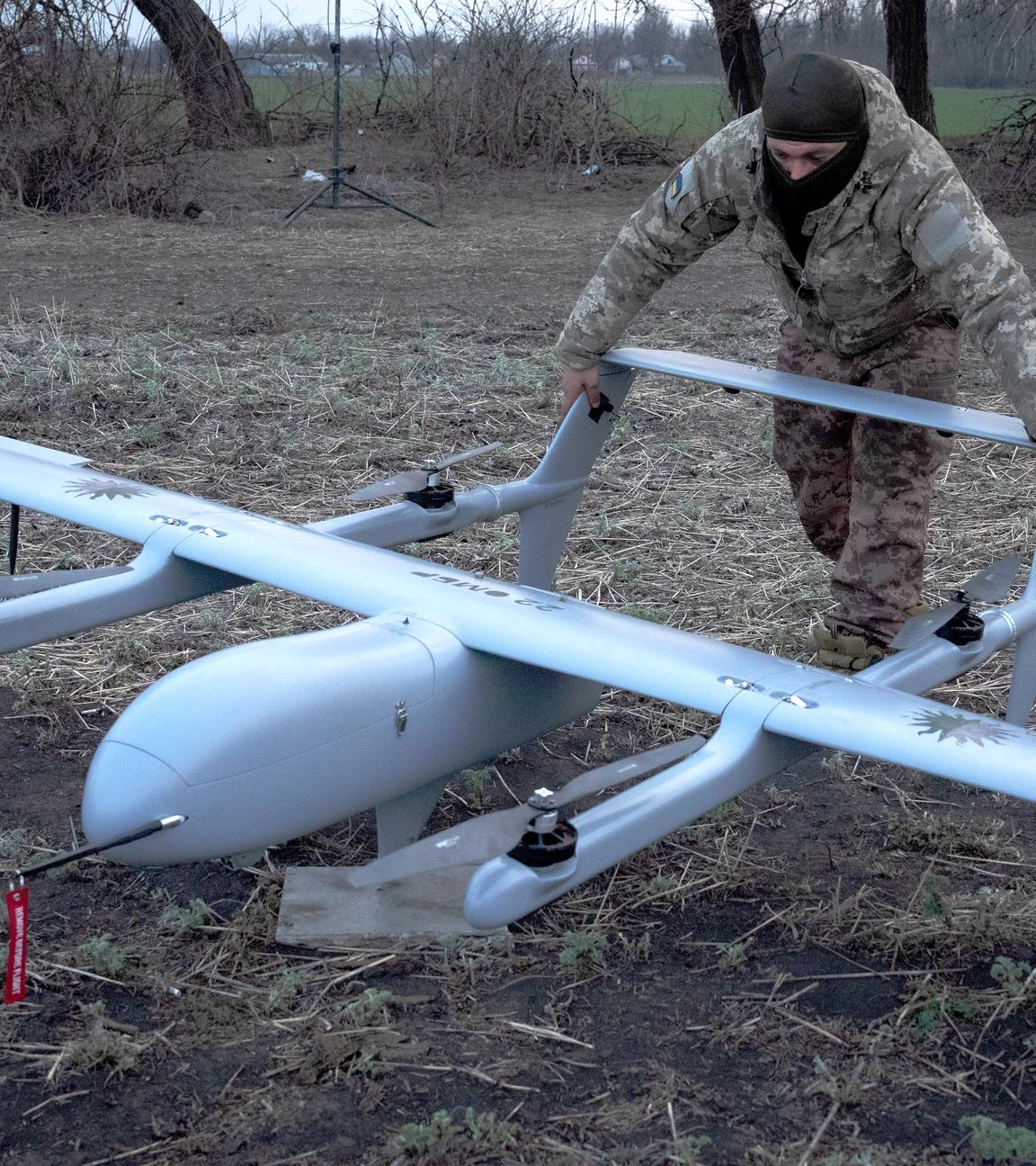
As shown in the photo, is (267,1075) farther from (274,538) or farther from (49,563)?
(49,563)

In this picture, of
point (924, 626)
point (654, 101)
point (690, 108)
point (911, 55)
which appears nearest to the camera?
point (924, 626)

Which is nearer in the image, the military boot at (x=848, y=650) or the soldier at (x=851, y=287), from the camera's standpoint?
the soldier at (x=851, y=287)

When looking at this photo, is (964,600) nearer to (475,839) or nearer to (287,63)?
(475,839)

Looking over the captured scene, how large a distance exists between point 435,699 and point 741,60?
15.8 metres

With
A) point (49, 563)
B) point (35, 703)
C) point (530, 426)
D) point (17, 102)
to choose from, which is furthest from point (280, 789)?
point (17, 102)

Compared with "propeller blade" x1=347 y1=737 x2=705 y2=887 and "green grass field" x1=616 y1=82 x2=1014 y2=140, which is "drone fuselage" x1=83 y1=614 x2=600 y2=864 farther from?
"green grass field" x1=616 y1=82 x2=1014 y2=140

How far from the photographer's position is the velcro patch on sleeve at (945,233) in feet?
12.0

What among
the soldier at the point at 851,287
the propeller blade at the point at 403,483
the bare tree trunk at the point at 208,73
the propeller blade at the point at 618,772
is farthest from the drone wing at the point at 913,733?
the bare tree trunk at the point at 208,73

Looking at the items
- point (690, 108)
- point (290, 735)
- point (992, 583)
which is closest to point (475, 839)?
point (290, 735)

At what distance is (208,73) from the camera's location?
17.0m

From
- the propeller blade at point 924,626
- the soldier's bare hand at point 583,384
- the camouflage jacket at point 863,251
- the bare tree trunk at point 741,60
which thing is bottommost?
the propeller blade at point 924,626

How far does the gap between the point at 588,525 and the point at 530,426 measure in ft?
4.53

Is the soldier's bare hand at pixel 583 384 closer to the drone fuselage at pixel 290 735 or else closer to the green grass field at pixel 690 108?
the drone fuselage at pixel 290 735

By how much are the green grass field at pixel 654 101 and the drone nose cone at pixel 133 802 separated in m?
16.5
